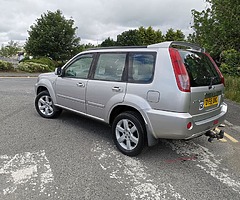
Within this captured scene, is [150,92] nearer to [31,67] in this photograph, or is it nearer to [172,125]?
[172,125]

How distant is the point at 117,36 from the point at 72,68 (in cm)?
3813

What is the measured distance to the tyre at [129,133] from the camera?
3.18 meters

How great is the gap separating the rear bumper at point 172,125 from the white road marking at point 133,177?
58cm

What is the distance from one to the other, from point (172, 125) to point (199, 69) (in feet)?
3.27

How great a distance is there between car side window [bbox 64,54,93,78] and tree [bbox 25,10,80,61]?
21.6m

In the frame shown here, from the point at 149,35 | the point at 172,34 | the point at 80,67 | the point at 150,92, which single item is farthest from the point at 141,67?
the point at 172,34

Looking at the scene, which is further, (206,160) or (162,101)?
(206,160)

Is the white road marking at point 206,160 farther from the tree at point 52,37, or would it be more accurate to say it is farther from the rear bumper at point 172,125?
the tree at point 52,37

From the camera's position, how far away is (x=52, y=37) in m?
24.2

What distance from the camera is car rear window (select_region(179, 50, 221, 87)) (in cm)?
296

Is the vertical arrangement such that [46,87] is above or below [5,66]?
below

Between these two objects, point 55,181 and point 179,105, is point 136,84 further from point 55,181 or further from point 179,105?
point 55,181

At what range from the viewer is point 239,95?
7.84 metres

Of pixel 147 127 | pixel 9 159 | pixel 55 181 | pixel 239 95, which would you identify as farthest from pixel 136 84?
pixel 239 95
